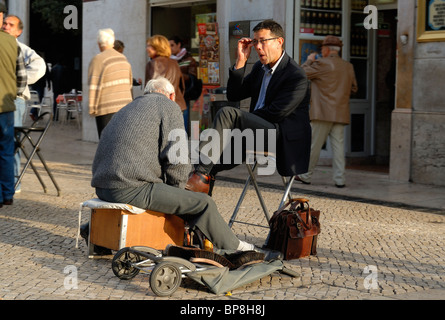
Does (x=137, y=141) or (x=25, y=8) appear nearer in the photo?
(x=137, y=141)

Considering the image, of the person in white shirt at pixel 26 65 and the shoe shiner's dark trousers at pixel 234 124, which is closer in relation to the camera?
the shoe shiner's dark trousers at pixel 234 124

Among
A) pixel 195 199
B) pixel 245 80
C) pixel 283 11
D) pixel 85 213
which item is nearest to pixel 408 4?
pixel 283 11

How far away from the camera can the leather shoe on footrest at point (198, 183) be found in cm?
609

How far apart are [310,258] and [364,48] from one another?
720cm

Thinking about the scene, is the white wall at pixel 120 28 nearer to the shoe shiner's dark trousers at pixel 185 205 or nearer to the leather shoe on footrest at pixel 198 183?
the leather shoe on footrest at pixel 198 183

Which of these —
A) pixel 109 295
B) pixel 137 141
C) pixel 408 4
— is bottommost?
pixel 109 295

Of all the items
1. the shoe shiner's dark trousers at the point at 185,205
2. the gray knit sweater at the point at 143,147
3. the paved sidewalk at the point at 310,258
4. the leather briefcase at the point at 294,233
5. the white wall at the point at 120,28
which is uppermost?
the white wall at the point at 120,28

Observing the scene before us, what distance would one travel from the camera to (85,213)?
821cm

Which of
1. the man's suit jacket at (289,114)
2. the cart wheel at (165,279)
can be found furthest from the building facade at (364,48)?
the cart wheel at (165,279)

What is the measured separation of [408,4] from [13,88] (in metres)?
5.16

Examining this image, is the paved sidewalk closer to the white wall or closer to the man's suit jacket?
the man's suit jacket

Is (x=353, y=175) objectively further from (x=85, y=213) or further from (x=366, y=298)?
(x=366, y=298)

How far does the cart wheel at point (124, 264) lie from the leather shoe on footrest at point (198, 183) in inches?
31.8
